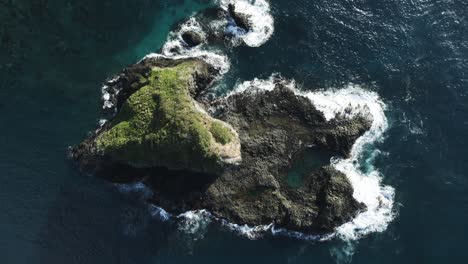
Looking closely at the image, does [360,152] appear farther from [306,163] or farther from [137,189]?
[137,189]

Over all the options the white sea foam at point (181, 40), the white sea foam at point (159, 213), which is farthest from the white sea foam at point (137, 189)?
the white sea foam at point (181, 40)

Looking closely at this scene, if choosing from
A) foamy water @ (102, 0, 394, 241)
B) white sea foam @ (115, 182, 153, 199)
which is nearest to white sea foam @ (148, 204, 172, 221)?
foamy water @ (102, 0, 394, 241)

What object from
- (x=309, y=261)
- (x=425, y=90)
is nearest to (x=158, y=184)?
(x=309, y=261)

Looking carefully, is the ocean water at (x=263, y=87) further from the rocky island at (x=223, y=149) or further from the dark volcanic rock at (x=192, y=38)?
the dark volcanic rock at (x=192, y=38)

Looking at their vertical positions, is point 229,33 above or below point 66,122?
above

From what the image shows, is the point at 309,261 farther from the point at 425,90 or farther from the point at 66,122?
the point at 66,122

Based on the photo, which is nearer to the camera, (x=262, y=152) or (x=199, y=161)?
(x=199, y=161)

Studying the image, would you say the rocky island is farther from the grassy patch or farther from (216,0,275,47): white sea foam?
(216,0,275,47): white sea foam
